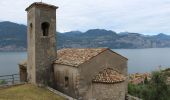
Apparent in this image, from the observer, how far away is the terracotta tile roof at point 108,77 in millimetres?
23938

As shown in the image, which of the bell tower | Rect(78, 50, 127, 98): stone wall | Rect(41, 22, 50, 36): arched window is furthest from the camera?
Rect(41, 22, 50, 36): arched window

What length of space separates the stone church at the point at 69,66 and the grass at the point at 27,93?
1.62 meters

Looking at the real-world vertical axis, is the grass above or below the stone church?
below

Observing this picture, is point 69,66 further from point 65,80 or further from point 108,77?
point 108,77

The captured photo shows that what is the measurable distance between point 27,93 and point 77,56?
18.4 ft

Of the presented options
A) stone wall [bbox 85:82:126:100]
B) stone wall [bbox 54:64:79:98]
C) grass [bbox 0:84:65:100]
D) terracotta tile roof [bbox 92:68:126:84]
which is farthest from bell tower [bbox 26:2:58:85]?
terracotta tile roof [bbox 92:68:126:84]

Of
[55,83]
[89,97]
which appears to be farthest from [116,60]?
[55,83]

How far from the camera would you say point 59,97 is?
2294 cm

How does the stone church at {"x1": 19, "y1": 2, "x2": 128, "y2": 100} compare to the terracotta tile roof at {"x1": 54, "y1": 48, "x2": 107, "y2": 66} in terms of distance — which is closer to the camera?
the stone church at {"x1": 19, "y1": 2, "x2": 128, "y2": 100}

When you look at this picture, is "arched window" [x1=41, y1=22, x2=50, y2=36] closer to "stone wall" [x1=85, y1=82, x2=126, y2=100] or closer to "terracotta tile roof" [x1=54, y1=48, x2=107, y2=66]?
"terracotta tile roof" [x1=54, y1=48, x2=107, y2=66]

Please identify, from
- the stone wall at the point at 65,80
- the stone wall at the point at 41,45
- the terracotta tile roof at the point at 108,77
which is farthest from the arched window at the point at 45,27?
the terracotta tile roof at the point at 108,77

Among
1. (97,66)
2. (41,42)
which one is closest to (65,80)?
(97,66)

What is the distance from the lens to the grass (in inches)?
864

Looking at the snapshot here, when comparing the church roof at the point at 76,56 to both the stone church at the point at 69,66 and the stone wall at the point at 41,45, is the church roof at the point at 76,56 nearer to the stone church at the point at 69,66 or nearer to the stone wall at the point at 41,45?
the stone church at the point at 69,66
